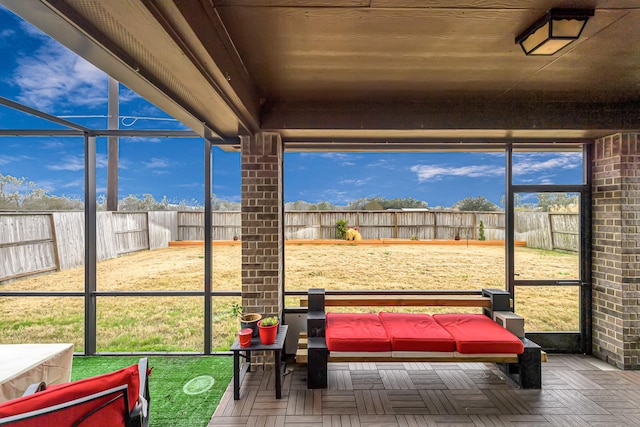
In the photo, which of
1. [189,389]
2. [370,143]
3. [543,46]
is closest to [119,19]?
[543,46]

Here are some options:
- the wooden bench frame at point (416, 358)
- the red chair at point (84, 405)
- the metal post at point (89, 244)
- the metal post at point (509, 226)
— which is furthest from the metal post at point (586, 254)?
the metal post at point (89, 244)

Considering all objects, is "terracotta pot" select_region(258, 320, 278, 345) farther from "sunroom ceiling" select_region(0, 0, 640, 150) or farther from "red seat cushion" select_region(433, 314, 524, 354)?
"sunroom ceiling" select_region(0, 0, 640, 150)

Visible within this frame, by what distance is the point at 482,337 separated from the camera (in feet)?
8.96

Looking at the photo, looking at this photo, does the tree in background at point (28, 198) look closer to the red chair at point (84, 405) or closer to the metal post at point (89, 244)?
the metal post at point (89, 244)

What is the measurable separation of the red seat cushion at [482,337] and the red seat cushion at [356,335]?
66cm

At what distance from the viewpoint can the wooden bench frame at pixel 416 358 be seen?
2.70 metres

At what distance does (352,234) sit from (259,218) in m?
1.27

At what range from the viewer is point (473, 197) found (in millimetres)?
3730

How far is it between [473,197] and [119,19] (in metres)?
3.75

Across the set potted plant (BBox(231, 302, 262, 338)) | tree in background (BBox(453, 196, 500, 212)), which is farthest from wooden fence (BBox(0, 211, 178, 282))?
tree in background (BBox(453, 196, 500, 212))

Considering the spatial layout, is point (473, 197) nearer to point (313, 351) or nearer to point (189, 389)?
point (313, 351)

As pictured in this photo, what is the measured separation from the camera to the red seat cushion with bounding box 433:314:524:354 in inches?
105

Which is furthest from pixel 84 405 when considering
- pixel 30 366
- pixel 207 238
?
pixel 207 238

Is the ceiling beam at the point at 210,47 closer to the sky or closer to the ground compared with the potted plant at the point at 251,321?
closer to the sky
